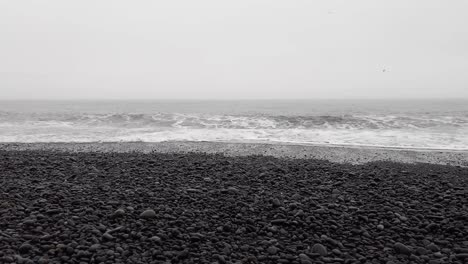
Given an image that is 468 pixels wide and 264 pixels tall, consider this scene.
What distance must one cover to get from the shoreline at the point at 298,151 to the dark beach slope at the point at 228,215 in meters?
3.75

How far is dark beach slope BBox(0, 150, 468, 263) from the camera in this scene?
428 cm

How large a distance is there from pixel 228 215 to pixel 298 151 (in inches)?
347

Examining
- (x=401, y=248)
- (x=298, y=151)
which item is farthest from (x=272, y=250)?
(x=298, y=151)

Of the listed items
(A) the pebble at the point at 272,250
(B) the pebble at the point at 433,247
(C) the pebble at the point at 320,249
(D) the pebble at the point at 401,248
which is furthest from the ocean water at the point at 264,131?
(A) the pebble at the point at 272,250

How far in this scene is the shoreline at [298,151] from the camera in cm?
1234

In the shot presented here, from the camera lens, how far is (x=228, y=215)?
18.2ft

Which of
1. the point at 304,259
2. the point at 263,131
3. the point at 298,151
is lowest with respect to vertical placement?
the point at 304,259

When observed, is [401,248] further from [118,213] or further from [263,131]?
[263,131]

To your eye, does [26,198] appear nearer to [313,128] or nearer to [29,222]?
[29,222]

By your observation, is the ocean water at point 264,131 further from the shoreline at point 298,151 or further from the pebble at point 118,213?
the pebble at point 118,213

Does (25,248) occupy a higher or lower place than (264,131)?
lower

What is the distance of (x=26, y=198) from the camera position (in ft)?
19.4

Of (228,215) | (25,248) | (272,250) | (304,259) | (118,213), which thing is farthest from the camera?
(228,215)

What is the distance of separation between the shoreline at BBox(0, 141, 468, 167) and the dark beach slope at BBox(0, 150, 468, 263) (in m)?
3.75
